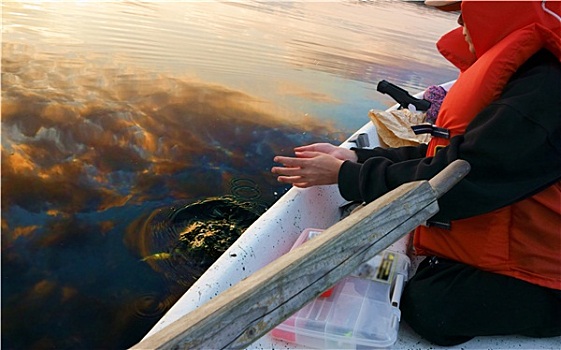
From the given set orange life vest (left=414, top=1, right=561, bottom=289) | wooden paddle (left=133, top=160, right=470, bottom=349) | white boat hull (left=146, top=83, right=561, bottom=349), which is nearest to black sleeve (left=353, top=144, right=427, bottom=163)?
white boat hull (left=146, top=83, right=561, bottom=349)

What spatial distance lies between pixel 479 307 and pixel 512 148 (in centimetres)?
57

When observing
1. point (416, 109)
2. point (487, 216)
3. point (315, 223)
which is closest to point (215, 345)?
point (487, 216)

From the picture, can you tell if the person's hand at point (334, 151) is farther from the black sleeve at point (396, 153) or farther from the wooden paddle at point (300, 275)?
the wooden paddle at point (300, 275)

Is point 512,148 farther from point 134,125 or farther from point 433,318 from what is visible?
point 134,125

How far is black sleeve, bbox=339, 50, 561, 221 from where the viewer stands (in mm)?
1546

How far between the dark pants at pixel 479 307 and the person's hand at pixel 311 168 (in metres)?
0.57

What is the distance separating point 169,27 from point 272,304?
20.8ft

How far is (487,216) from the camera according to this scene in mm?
1762

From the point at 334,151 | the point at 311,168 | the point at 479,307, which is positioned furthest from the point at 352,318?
the point at 334,151

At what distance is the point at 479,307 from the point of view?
1743mm

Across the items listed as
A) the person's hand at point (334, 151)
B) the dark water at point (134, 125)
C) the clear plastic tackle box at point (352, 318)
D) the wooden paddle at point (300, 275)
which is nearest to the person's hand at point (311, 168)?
the person's hand at point (334, 151)

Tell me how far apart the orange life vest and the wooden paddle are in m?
0.30

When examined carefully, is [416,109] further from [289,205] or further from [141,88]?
[141,88]

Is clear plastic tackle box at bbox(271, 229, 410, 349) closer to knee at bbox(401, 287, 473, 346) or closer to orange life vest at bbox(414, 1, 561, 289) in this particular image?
knee at bbox(401, 287, 473, 346)
